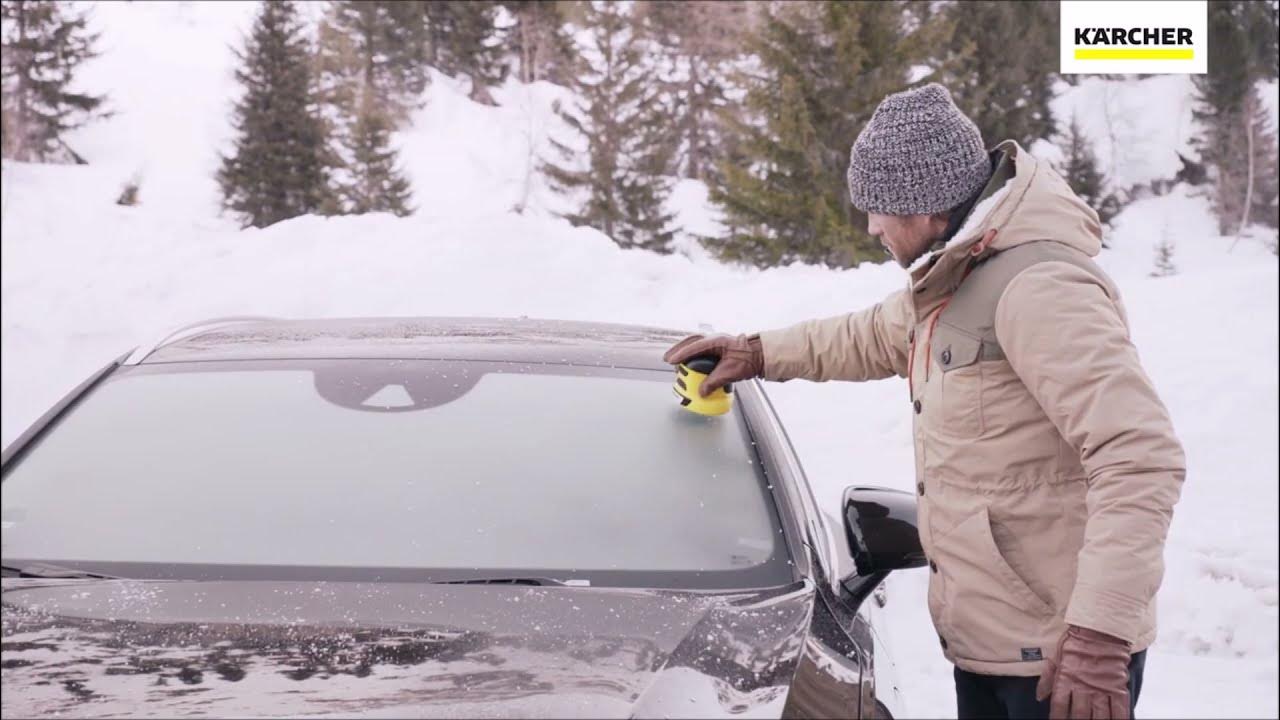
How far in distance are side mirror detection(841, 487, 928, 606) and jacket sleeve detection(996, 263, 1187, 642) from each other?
0.34m

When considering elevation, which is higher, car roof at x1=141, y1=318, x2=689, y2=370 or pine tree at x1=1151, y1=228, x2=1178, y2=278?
pine tree at x1=1151, y1=228, x2=1178, y2=278

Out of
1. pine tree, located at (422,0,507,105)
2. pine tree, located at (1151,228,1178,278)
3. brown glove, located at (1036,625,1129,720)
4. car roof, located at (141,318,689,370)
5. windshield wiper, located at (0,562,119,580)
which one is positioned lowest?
brown glove, located at (1036,625,1129,720)

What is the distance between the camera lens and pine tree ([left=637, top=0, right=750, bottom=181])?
113 feet

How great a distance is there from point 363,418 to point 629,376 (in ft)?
1.96

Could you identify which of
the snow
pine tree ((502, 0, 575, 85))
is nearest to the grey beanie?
pine tree ((502, 0, 575, 85))

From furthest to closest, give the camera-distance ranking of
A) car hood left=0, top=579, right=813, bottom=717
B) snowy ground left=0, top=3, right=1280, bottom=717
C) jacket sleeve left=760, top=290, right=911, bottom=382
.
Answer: snowy ground left=0, top=3, right=1280, bottom=717 < jacket sleeve left=760, top=290, right=911, bottom=382 < car hood left=0, top=579, right=813, bottom=717

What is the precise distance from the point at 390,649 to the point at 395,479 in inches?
23.6

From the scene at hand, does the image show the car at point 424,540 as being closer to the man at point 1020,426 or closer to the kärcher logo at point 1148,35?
the man at point 1020,426

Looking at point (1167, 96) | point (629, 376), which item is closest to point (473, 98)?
point (1167, 96)

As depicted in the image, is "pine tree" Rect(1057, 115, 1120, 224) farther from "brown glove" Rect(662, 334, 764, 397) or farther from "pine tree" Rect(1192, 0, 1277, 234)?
"brown glove" Rect(662, 334, 764, 397)

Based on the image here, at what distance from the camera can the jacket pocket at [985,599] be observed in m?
2.08

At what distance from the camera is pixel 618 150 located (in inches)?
1133

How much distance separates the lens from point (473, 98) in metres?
41.8

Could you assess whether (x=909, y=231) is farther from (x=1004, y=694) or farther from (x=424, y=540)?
(x=424, y=540)
